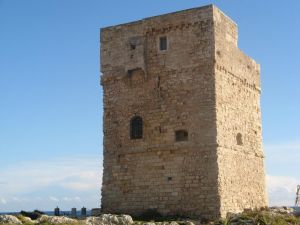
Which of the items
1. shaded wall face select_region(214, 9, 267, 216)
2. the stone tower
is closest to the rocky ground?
the stone tower

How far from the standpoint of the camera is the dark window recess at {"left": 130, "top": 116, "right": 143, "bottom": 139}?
23281 mm

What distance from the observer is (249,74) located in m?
25.3

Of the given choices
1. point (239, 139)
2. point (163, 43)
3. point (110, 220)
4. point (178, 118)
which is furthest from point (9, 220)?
point (239, 139)

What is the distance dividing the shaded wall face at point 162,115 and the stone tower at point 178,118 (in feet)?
0.13

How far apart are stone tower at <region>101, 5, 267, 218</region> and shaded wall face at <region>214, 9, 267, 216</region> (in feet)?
0.14

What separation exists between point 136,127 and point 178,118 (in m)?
2.01

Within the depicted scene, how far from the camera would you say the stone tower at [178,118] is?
2173 centimetres

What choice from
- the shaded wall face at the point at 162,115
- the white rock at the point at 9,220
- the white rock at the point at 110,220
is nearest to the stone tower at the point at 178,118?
the shaded wall face at the point at 162,115

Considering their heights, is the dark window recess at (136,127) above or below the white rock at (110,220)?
above

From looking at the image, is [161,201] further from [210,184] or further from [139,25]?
[139,25]

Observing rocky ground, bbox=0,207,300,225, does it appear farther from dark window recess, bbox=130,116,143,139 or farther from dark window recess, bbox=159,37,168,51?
dark window recess, bbox=159,37,168,51

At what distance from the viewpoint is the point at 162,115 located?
22.8 meters

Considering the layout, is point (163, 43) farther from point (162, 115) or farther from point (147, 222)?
point (147, 222)

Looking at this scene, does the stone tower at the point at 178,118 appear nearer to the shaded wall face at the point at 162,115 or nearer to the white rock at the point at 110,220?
the shaded wall face at the point at 162,115
